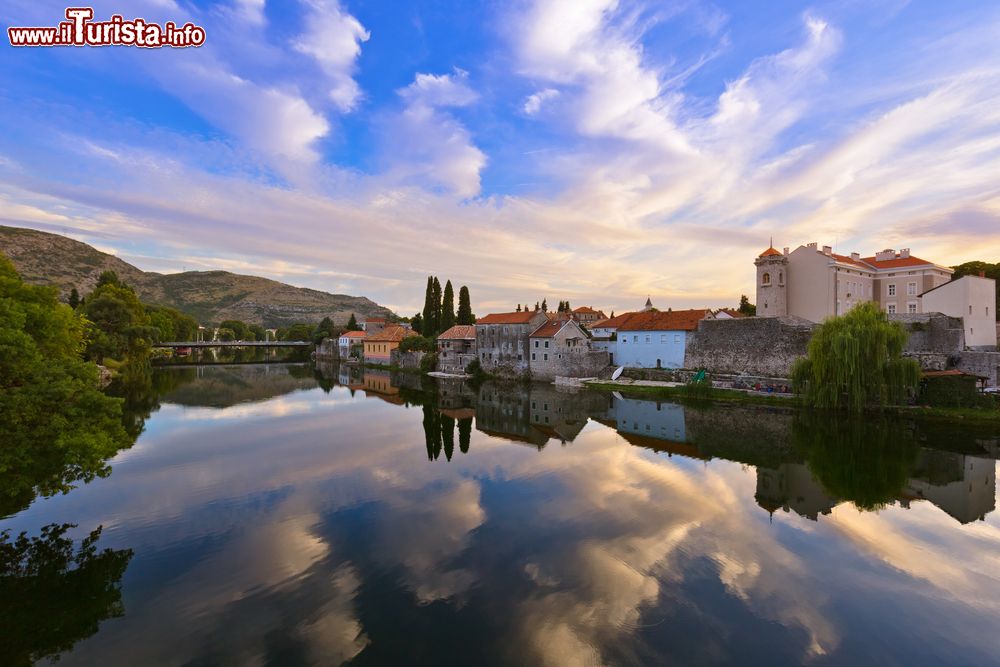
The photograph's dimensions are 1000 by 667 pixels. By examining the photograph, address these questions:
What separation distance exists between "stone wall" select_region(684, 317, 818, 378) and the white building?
9997 millimetres

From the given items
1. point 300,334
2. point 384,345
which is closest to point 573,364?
point 384,345

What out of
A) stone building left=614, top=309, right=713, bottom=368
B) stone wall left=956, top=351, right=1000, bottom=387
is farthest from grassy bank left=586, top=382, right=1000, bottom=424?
stone building left=614, top=309, right=713, bottom=368

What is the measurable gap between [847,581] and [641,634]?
4.92 meters

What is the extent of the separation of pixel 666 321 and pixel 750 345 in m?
7.26

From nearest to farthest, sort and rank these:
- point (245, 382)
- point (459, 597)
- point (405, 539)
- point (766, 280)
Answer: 1. point (459, 597)
2. point (405, 539)
3. point (766, 280)
4. point (245, 382)

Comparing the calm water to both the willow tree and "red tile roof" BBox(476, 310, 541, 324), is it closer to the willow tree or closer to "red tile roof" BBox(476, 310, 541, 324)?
the willow tree

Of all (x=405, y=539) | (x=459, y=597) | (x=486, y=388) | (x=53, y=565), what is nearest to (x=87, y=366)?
(x=53, y=565)

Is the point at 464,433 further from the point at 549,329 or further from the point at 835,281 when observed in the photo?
the point at 835,281

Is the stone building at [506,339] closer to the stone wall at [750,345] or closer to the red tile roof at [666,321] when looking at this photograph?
the red tile roof at [666,321]

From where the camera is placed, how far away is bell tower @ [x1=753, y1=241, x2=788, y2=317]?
38750mm

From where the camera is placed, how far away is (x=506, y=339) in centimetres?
4606

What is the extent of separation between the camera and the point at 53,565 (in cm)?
913

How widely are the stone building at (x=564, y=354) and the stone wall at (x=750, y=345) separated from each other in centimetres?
835

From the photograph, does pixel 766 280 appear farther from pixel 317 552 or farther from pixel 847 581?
pixel 317 552
